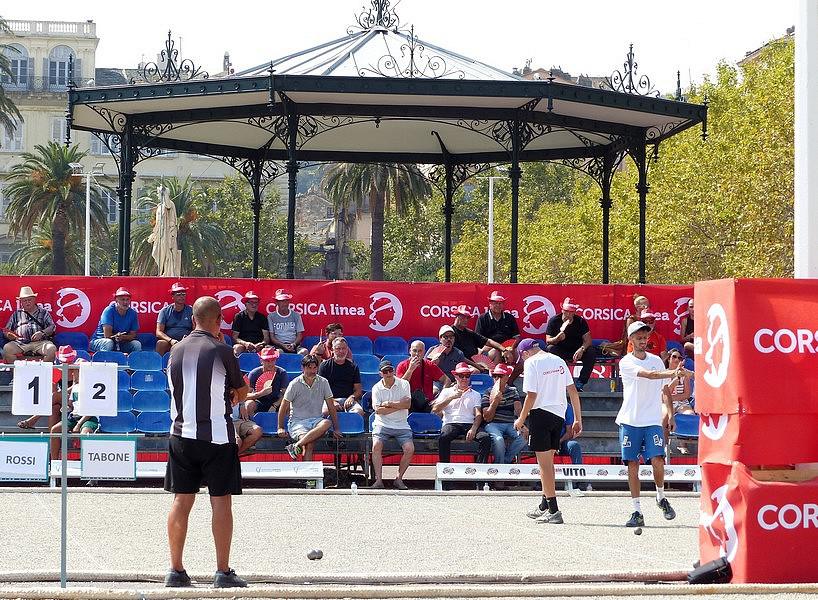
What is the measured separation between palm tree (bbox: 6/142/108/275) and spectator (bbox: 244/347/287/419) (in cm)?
5042

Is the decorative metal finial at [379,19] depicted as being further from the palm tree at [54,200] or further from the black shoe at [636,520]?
the palm tree at [54,200]

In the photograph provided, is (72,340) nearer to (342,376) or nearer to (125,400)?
(125,400)

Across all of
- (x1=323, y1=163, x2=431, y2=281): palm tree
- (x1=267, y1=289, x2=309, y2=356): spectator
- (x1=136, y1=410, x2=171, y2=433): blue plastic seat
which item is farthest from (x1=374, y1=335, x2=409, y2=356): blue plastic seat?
(x1=323, y1=163, x2=431, y2=281): palm tree

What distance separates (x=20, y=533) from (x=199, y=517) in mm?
2115

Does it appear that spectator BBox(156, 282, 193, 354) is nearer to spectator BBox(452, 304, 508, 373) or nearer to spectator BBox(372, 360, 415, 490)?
spectator BBox(372, 360, 415, 490)

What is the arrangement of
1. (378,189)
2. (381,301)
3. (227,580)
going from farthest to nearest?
(378,189), (381,301), (227,580)

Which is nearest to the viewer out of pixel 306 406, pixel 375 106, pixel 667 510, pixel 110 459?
pixel 110 459

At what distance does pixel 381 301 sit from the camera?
70.1 ft

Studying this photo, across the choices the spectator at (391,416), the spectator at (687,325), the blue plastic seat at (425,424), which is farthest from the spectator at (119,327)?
the spectator at (687,325)

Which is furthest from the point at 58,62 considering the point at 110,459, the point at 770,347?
the point at 770,347

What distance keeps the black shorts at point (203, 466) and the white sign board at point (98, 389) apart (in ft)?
2.00

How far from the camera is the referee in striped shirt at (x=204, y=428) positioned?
9.41 m

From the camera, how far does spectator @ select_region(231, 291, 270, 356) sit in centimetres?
2031

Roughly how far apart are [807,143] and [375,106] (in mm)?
12810
